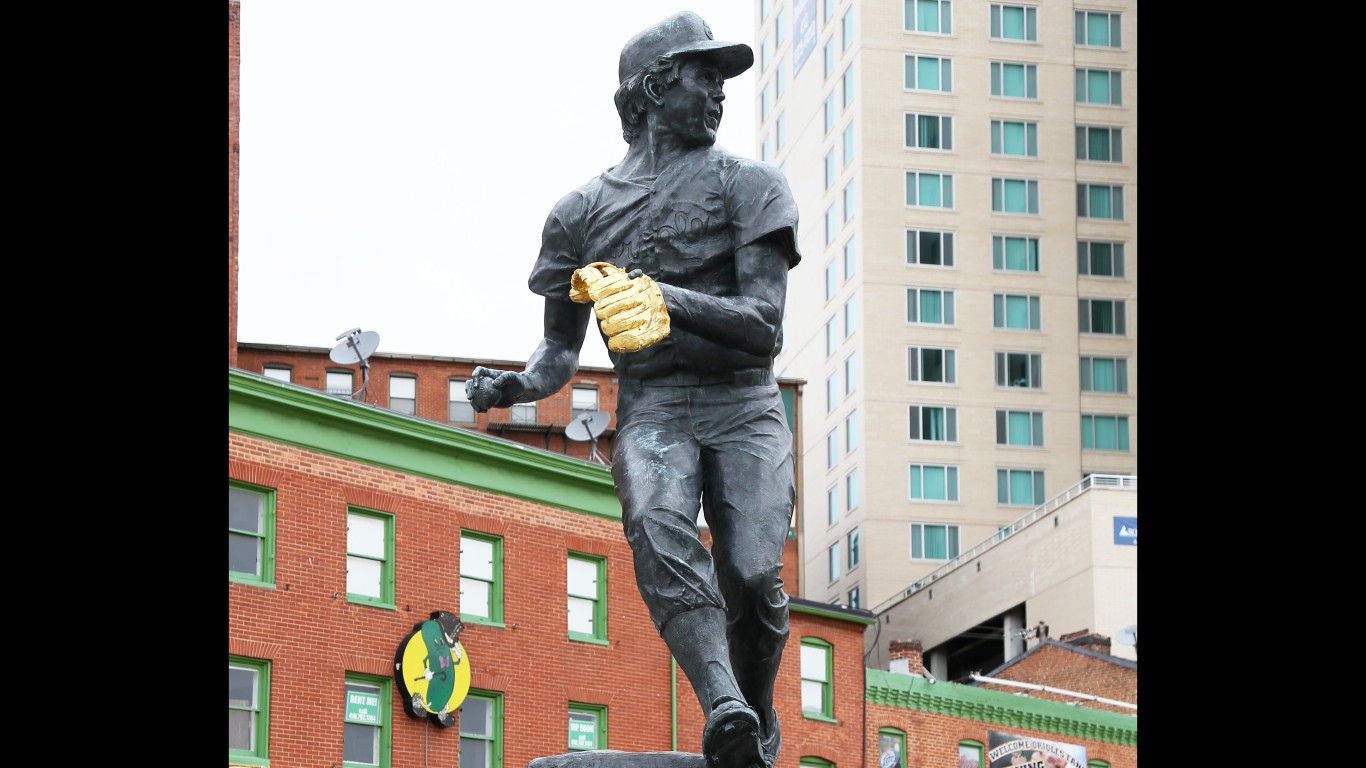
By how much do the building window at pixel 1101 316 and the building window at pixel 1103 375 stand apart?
1189mm

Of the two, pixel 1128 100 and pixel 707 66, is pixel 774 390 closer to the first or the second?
pixel 707 66

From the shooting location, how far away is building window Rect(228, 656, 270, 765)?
43.9 metres

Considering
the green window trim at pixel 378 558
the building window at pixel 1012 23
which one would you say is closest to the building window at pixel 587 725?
the green window trim at pixel 378 558

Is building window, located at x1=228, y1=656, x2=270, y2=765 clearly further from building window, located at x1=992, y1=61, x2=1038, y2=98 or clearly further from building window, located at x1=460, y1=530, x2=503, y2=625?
building window, located at x1=992, y1=61, x2=1038, y2=98

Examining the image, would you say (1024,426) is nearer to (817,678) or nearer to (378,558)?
(817,678)

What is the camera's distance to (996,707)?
64.2 metres

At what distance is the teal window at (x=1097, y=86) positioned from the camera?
101562mm

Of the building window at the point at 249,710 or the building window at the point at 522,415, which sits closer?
the building window at the point at 249,710

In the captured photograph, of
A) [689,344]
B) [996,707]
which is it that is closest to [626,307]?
[689,344]

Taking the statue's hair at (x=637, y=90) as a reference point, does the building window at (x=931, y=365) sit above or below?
above

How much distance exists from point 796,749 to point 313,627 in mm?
12707

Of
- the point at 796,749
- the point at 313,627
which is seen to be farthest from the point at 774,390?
the point at 796,749

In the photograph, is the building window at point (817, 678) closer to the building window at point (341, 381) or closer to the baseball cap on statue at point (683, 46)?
the building window at point (341, 381)

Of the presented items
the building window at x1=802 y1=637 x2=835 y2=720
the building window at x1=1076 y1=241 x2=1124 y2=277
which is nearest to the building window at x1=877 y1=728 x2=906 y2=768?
the building window at x1=802 y1=637 x2=835 y2=720
